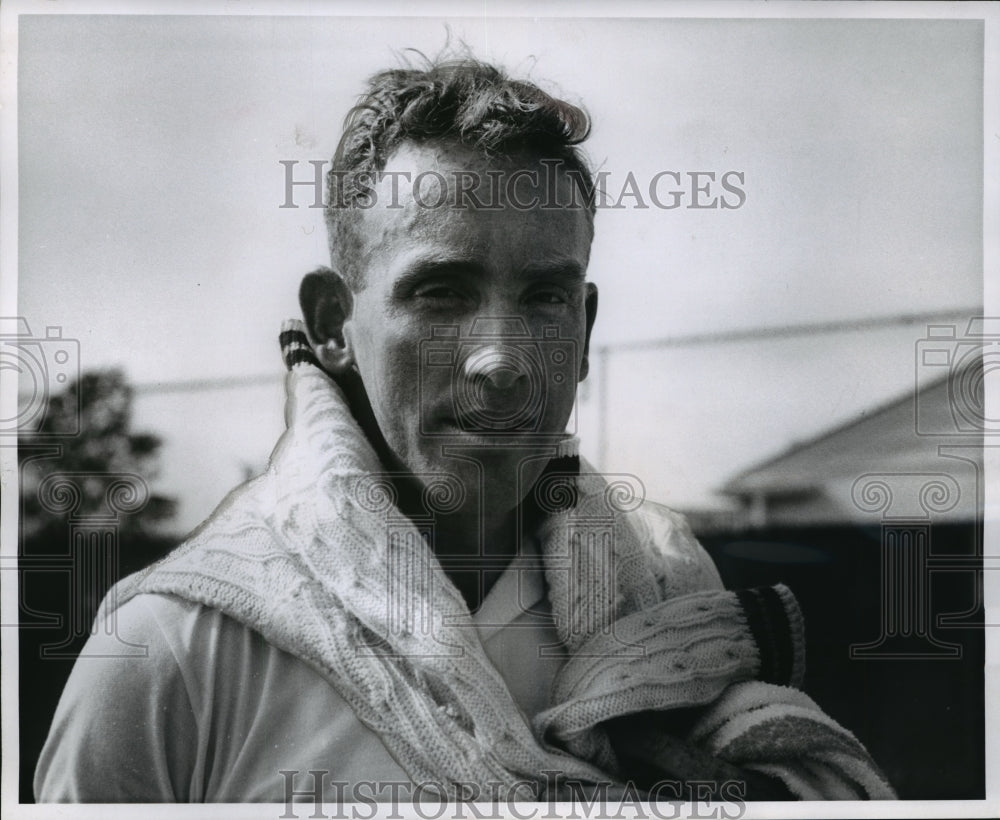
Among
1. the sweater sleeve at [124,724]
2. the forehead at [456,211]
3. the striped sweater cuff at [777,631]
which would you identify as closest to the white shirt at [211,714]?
the sweater sleeve at [124,724]

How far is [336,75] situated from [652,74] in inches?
24.3

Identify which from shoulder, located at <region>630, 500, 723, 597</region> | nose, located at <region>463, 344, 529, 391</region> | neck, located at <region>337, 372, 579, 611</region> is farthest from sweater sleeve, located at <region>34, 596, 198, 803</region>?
shoulder, located at <region>630, 500, 723, 597</region>

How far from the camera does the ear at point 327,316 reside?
2.10 metres

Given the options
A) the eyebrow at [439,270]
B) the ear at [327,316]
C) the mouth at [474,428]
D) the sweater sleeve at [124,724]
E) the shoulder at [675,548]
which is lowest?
the sweater sleeve at [124,724]

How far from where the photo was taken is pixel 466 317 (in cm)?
206

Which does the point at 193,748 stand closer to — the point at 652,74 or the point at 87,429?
the point at 87,429

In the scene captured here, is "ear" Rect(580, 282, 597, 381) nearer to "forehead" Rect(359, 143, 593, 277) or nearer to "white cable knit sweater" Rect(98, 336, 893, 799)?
"forehead" Rect(359, 143, 593, 277)

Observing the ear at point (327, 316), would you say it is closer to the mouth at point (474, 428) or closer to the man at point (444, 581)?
the man at point (444, 581)

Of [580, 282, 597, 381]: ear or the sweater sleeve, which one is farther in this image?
[580, 282, 597, 381]: ear

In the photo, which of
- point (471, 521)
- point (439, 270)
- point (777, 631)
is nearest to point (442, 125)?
point (439, 270)

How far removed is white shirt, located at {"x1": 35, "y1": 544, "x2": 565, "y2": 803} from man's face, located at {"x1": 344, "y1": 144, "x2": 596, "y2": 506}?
318mm

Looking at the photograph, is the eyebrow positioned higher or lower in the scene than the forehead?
lower

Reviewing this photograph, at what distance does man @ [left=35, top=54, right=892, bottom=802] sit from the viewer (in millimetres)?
2014

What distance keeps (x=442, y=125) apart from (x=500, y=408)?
1.80ft
